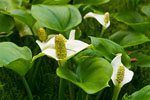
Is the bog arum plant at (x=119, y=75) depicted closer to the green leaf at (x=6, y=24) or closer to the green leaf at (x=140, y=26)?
the green leaf at (x=140, y=26)

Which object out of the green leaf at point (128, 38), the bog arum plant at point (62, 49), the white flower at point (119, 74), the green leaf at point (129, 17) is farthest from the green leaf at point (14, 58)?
the green leaf at point (129, 17)

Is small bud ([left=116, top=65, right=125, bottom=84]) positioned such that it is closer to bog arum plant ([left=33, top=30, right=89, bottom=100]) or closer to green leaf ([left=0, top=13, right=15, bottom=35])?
bog arum plant ([left=33, top=30, right=89, bottom=100])

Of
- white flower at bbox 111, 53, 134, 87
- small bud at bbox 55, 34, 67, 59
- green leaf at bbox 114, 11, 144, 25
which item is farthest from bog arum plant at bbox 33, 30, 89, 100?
green leaf at bbox 114, 11, 144, 25

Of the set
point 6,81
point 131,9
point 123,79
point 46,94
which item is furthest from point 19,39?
point 123,79

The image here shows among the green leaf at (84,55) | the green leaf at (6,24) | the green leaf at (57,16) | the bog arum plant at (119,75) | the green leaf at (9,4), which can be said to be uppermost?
the green leaf at (57,16)

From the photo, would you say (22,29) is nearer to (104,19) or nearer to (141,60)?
(104,19)
